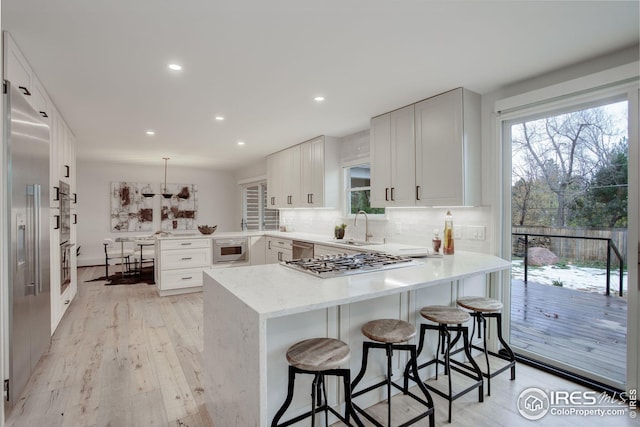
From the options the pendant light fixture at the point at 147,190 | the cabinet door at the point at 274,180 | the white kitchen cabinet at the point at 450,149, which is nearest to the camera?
the white kitchen cabinet at the point at 450,149

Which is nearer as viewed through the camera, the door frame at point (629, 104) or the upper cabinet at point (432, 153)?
the door frame at point (629, 104)

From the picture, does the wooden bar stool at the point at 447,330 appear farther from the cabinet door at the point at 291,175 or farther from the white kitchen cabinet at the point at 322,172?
the cabinet door at the point at 291,175

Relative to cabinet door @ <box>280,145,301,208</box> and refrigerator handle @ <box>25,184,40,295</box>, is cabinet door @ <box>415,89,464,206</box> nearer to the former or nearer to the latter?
cabinet door @ <box>280,145,301,208</box>

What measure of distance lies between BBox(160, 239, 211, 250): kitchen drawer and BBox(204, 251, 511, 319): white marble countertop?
119 inches

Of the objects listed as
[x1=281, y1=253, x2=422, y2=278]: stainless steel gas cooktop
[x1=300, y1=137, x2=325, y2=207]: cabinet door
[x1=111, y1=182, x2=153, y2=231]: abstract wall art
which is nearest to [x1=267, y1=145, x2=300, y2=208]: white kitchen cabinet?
[x1=300, y1=137, x2=325, y2=207]: cabinet door

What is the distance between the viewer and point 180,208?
7.99 meters

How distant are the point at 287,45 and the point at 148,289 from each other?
450 centimetres

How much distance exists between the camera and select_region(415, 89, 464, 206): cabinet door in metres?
2.78

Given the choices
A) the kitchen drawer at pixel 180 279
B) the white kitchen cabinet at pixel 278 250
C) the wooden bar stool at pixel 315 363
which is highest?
the white kitchen cabinet at pixel 278 250

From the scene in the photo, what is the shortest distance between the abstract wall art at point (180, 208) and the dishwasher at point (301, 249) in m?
4.60

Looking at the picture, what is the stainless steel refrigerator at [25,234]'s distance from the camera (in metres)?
1.86

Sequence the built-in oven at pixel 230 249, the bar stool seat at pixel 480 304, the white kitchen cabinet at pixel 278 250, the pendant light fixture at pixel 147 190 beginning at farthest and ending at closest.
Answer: the pendant light fixture at pixel 147 190 → the built-in oven at pixel 230 249 → the white kitchen cabinet at pixel 278 250 → the bar stool seat at pixel 480 304

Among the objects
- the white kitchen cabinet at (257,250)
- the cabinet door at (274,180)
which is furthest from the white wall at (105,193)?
the white kitchen cabinet at (257,250)

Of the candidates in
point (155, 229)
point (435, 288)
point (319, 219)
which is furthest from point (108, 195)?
point (435, 288)
